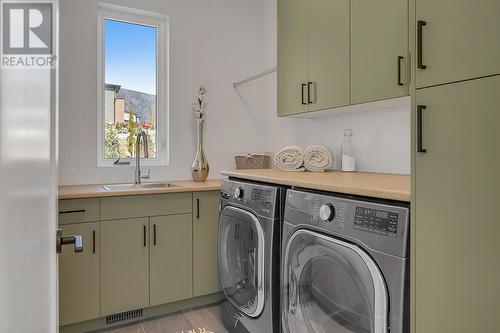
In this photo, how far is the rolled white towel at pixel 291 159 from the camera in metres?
2.47

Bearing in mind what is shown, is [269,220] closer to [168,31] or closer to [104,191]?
[104,191]

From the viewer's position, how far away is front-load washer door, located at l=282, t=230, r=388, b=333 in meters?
1.25

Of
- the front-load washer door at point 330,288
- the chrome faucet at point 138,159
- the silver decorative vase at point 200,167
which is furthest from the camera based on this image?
the silver decorative vase at point 200,167

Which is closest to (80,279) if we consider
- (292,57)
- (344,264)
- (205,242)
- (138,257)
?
(138,257)

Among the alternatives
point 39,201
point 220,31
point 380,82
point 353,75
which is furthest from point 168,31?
point 39,201

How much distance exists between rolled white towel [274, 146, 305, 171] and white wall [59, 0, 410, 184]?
1.12 feet

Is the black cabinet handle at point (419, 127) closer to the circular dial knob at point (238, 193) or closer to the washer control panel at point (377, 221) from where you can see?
the washer control panel at point (377, 221)

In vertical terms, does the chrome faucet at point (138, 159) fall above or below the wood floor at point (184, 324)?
above

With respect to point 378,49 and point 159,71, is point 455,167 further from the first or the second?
point 159,71

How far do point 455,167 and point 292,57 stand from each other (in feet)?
5.52

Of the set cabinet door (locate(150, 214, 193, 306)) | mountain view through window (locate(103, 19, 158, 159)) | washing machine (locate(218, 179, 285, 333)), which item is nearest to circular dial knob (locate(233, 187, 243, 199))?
washing machine (locate(218, 179, 285, 333))

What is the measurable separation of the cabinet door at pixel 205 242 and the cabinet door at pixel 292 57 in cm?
88

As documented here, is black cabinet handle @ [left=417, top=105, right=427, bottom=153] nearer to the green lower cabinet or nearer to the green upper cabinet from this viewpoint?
the green upper cabinet

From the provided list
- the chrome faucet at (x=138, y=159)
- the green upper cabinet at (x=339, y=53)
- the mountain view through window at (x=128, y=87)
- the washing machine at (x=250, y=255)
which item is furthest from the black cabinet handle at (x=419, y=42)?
the mountain view through window at (x=128, y=87)
